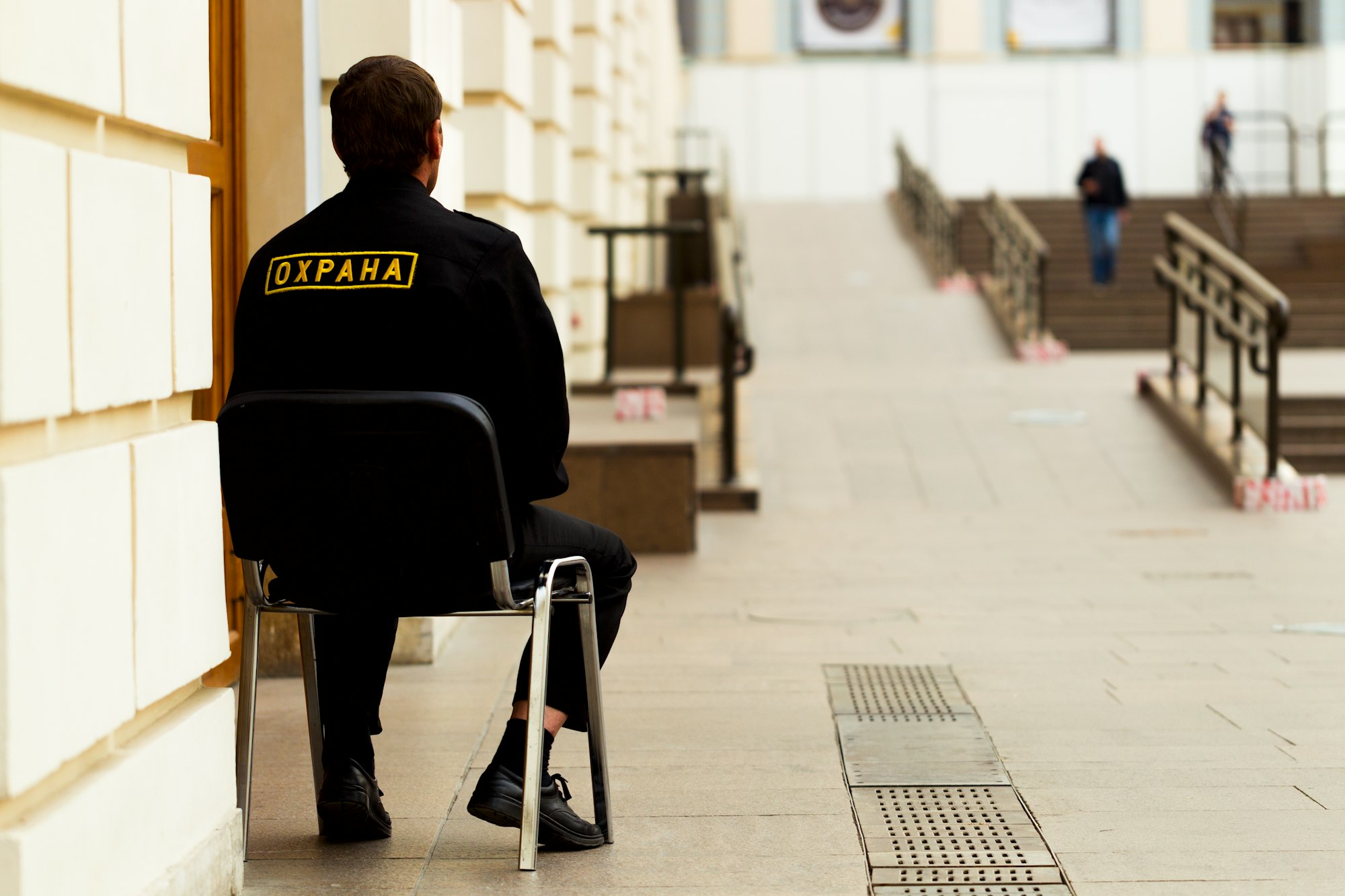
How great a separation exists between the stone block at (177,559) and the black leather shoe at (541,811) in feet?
1.87

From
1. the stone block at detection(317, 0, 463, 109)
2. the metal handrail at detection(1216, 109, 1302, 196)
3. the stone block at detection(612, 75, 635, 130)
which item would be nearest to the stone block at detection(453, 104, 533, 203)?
the stone block at detection(317, 0, 463, 109)

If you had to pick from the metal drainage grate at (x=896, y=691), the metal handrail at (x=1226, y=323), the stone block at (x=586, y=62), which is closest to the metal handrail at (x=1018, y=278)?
the metal handrail at (x=1226, y=323)

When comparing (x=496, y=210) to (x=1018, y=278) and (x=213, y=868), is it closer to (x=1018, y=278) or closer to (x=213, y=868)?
(x=213, y=868)

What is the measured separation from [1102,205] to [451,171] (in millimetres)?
14258

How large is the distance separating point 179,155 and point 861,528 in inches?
235

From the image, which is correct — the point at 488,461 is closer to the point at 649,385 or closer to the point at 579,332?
the point at 649,385

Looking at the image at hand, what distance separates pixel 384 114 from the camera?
124 inches

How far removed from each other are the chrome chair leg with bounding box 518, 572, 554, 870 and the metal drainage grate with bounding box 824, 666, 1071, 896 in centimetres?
68

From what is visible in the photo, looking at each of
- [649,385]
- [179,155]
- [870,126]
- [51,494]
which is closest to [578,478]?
[649,385]

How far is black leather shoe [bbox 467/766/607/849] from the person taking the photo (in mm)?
3217

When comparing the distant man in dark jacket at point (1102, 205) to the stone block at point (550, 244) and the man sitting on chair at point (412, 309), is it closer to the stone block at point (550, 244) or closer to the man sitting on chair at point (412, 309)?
the stone block at point (550, 244)

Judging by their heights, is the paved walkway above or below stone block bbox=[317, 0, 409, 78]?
below

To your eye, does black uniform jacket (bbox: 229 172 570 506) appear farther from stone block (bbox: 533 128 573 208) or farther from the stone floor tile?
stone block (bbox: 533 128 573 208)

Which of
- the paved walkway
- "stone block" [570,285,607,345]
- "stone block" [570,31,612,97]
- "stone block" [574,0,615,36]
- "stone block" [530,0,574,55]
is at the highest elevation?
"stone block" [574,0,615,36]
